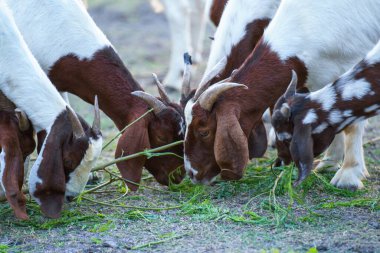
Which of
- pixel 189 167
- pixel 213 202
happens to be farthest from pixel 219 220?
pixel 189 167

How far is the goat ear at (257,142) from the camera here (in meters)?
6.96

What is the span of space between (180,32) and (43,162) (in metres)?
5.88

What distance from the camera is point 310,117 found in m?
5.74

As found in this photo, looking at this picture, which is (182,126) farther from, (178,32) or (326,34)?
(178,32)

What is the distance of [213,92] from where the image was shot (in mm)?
6371

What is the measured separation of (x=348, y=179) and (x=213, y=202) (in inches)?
41.2

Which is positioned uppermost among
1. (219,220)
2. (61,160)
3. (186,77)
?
(186,77)

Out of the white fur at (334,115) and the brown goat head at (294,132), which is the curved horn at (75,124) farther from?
the white fur at (334,115)

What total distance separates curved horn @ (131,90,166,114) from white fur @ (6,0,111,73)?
53 cm

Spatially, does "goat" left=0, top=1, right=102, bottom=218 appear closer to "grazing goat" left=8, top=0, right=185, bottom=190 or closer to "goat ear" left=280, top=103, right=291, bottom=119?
"grazing goat" left=8, top=0, right=185, bottom=190

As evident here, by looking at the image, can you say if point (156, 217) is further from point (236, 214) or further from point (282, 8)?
point (282, 8)

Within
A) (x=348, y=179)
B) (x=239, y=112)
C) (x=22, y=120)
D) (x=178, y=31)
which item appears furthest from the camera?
(x=178, y=31)

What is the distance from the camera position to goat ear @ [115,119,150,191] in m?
6.54

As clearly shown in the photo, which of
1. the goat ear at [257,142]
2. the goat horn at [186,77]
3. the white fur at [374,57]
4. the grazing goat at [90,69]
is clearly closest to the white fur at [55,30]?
the grazing goat at [90,69]
